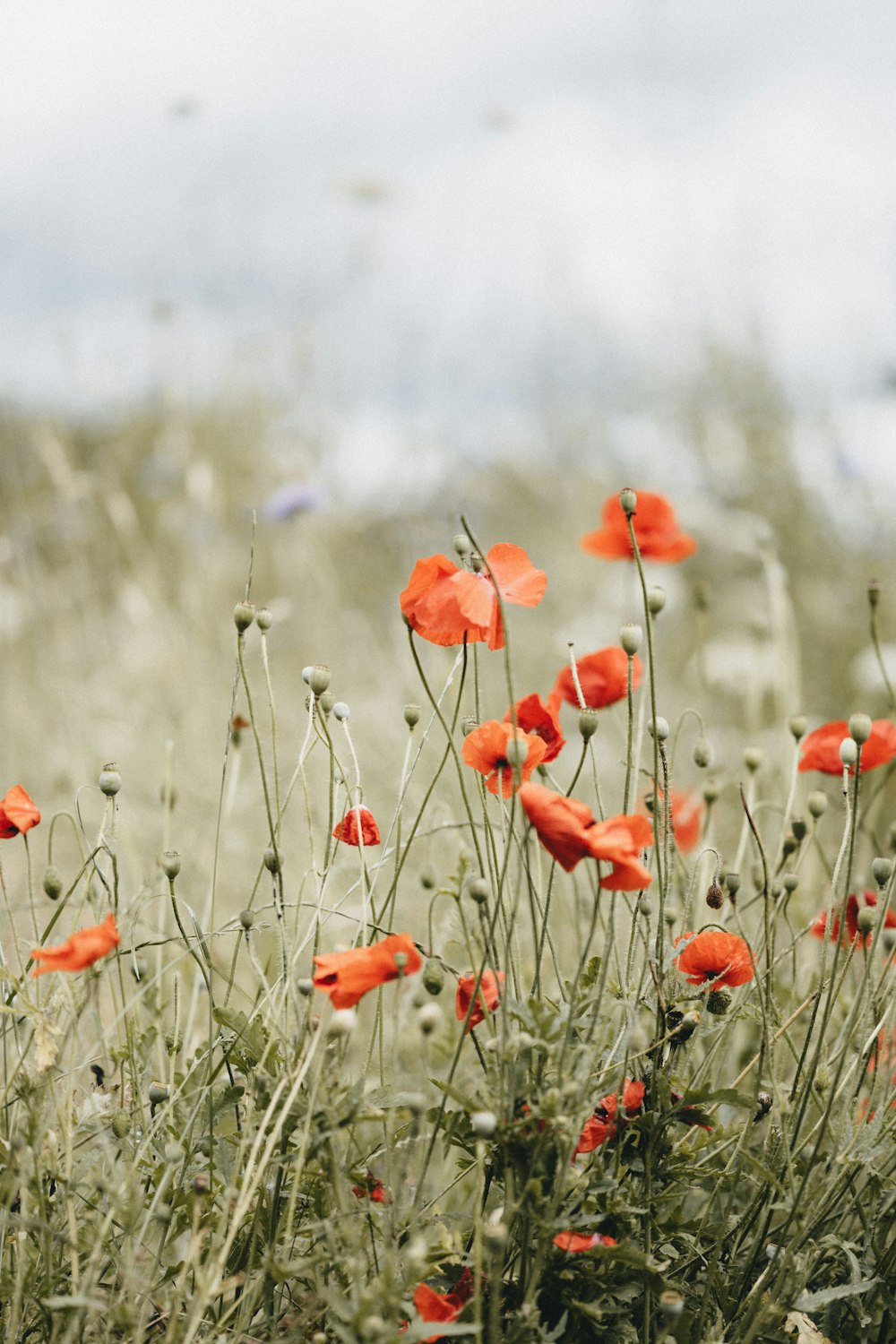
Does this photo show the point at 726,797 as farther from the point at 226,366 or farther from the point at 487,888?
the point at 226,366

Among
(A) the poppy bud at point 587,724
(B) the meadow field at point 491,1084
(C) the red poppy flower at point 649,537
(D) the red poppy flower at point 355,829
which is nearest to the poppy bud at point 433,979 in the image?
(B) the meadow field at point 491,1084

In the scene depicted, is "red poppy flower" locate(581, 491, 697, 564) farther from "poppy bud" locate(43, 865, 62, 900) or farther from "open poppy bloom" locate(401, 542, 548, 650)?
"poppy bud" locate(43, 865, 62, 900)

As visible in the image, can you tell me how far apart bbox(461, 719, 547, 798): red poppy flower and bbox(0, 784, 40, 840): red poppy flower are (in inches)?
14.1

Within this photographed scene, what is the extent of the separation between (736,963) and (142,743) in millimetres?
2475

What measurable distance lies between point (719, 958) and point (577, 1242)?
245 millimetres

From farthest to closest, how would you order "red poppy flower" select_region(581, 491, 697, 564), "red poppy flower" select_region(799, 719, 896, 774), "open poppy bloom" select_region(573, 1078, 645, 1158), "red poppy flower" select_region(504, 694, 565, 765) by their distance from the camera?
1. "red poppy flower" select_region(581, 491, 697, 564)
2. "red poppy flower" select_region(799, 719, 896, 774)
3. "red poppy flower" select_region(504, 694, 565, 765)
4. "open poppy bloom" select_region(573, 1078, 645, 1158)

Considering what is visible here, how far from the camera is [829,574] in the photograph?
3807 millimetres

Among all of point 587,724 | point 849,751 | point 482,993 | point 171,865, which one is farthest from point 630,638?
point 171,865

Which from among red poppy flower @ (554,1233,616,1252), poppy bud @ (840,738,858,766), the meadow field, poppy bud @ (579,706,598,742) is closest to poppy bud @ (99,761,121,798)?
the meadow field

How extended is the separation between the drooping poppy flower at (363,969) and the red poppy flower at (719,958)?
0.25 meters

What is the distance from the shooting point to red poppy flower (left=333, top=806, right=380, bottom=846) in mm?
988

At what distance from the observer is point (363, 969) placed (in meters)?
0.82

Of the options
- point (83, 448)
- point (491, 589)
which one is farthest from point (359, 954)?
point (83, 448)

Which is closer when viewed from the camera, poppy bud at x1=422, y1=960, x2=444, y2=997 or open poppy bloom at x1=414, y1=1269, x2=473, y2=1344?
open poppy bloom at x1=414, y1=1269, x2=473, y2=1344
